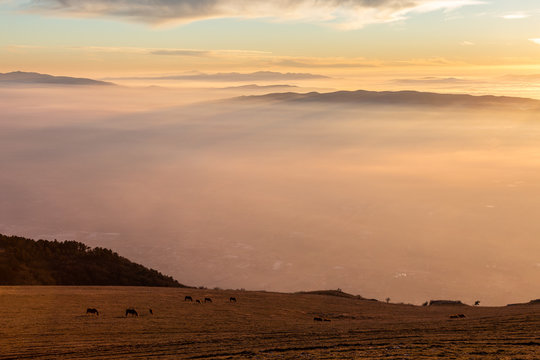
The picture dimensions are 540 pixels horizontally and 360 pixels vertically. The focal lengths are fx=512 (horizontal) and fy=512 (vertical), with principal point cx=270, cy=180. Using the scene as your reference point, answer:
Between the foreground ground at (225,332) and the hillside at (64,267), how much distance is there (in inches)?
888

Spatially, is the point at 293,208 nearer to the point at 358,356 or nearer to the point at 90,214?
the point at 90,214

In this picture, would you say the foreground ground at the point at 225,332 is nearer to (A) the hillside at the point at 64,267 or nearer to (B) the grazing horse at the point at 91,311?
(B) the grazing horse at the point at 91,311

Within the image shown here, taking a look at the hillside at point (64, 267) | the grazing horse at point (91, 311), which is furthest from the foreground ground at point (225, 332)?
the hillside at point (64, 267)

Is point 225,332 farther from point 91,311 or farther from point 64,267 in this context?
point 64,267

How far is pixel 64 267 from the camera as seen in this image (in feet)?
205

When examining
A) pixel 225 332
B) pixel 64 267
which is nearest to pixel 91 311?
pixel 225 332

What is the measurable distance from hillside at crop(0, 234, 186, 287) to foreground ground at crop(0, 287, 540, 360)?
2256 cm

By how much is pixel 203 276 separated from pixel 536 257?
8477cm

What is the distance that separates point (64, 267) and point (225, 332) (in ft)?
144

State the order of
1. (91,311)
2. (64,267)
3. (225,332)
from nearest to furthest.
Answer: (225,332)
(91,311)
(64,267)

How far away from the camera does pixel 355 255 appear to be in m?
129

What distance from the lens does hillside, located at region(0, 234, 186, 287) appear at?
5781 cm

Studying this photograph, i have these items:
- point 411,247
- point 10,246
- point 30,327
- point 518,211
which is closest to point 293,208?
point 411,247

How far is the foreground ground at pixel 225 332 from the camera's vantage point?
18.2 meters
